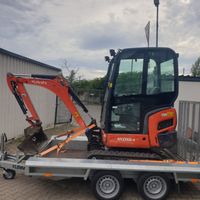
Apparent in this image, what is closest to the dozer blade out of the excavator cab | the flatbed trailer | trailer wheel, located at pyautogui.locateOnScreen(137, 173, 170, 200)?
the flatbed trailer

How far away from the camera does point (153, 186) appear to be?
496cm

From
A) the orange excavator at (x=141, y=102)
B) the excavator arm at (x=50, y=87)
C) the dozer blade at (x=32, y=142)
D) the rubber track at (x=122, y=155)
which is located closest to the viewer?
the rubber track at (x=122, y=155)

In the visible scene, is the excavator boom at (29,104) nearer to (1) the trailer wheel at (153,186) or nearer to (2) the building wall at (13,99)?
(1) the trailer wheel at (153,186)

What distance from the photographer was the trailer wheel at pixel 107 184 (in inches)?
193

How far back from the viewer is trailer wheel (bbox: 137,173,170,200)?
4891 millimetres

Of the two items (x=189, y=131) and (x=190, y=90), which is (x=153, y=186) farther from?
(x=190, y=90)

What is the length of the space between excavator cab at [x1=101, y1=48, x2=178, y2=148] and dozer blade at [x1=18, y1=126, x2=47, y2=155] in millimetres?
1733

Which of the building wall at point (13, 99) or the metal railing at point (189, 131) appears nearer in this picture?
the metal railing at point (189, 131)

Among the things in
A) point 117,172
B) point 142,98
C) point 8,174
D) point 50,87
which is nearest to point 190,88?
point 142,98

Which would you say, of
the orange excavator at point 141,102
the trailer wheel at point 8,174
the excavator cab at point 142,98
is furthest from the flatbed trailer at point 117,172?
the trailer wheel at point 8,174

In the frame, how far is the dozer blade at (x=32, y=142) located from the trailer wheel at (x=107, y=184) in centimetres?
177

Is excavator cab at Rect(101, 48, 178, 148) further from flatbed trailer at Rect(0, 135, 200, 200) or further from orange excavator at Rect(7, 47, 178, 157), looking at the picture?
flatbed trailer at Rect(0, 135, 200, 200)

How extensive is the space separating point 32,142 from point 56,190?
4.56 ft

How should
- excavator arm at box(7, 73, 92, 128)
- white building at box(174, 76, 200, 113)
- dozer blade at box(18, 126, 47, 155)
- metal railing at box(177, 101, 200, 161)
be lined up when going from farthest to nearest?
1. white building at box(174, 76, 200, 113)
2. dozer blade at box(18, 126, 47, 155)
3. excavator arm at box(7, 73, 92, 128)
4. metal railing at box(177, 101, 200, 161)
